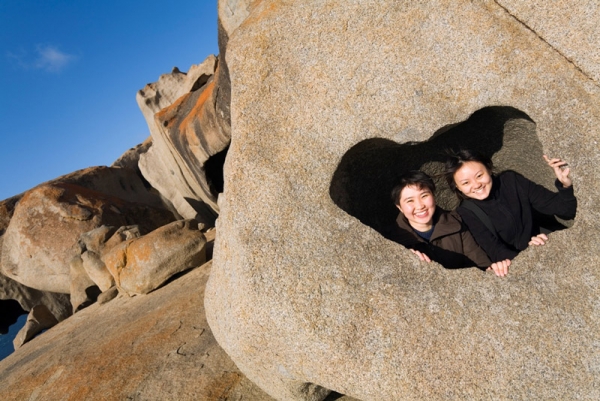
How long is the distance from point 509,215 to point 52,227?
24.5ft

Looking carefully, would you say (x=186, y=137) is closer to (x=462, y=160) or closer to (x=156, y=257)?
(x=156, y=257)

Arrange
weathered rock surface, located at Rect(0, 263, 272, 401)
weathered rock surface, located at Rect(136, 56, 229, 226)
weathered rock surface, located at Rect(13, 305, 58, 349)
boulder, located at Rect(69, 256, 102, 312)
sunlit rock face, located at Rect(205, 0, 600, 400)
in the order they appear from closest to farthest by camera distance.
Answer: sunlit rock face, located at Rect(205, 0, 600, 400)
weathered rock surface, located at Rect(0, 263, 272, 401)
weathered rock surface, located at Rect(136, 56, 229, 226)
weathered rock surface, located at Rect(13, 305, 58, 349)
boulder, located at Rect(69, 256, 102, 312)

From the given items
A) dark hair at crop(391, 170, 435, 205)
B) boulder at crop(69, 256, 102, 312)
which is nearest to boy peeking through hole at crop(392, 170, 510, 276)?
dark hair at crop(391, 170, 435, 205)

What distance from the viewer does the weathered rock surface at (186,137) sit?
5532mm

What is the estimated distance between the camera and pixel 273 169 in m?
2.35

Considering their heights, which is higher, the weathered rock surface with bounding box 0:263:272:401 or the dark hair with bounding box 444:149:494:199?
the dark hair with bounding box 444:149:494:199

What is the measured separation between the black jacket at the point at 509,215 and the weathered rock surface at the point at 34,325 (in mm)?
6880

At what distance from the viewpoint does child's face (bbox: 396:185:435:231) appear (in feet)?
8.65

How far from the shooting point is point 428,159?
3203 mm

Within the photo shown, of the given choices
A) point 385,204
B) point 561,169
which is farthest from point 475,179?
point 385,204

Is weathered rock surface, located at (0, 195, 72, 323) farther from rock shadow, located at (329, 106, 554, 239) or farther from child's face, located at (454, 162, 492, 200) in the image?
child's face, located at (454, 162, 492, 200)

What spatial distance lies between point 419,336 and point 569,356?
2.05 feet

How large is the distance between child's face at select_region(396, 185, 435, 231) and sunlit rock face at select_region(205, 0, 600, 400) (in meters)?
0.40

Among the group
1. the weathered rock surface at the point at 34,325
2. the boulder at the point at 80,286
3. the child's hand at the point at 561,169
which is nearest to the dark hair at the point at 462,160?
the child's hand at the point at 561,169
